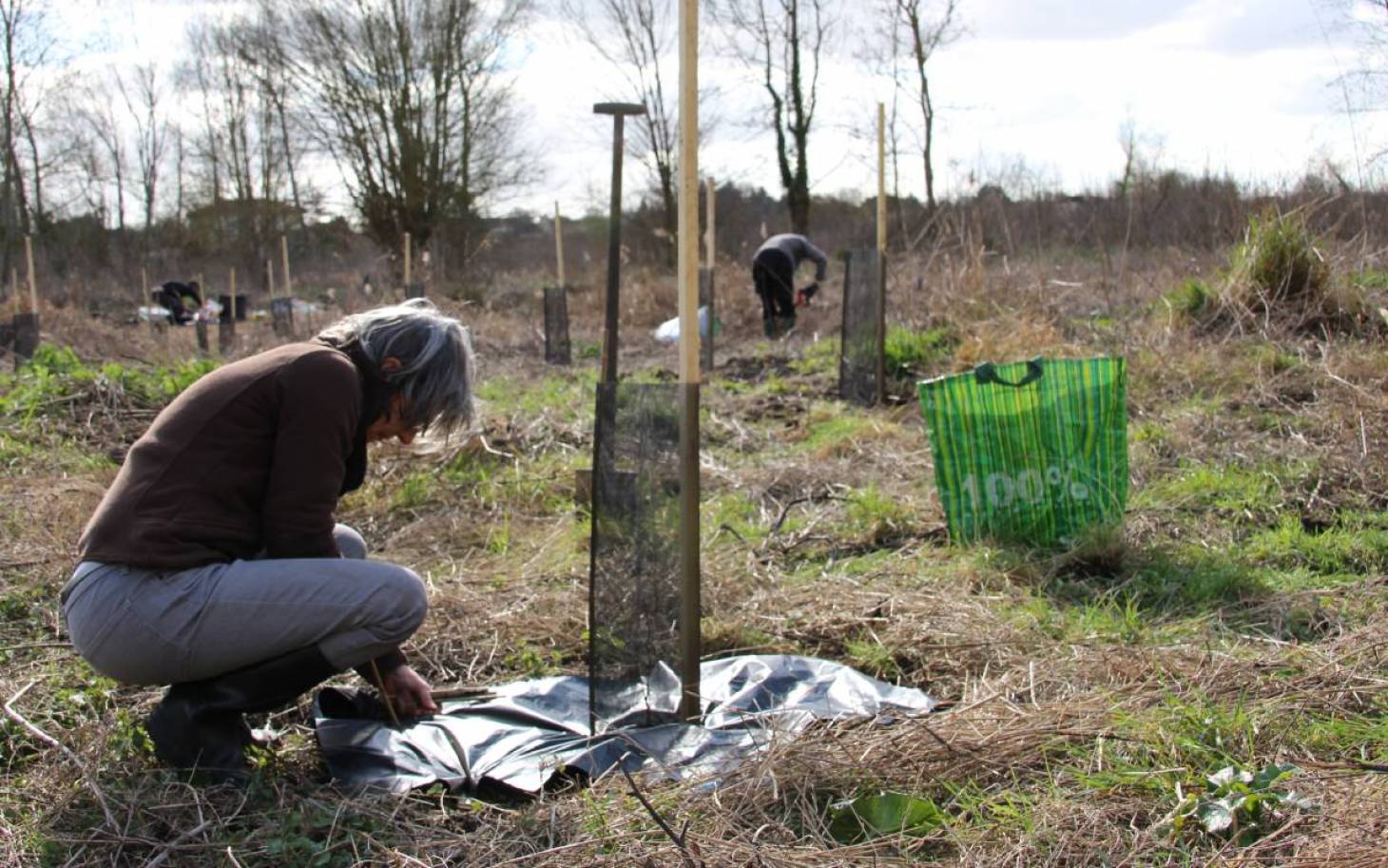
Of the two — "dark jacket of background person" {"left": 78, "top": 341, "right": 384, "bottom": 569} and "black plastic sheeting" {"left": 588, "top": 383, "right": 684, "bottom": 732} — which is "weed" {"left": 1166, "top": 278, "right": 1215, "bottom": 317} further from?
"dark jacket of background person" {"left": 78, "top": 341, "right": 384, "bottom": 569}

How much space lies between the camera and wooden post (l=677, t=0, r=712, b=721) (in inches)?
94.0

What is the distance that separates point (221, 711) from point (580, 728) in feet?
2.52

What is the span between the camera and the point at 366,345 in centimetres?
234

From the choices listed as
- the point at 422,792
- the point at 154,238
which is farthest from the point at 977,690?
the point at 154,238

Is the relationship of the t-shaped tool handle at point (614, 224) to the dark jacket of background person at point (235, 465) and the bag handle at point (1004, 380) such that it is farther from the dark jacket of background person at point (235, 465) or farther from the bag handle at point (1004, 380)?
the dark jacket of background person at point (235, 465)

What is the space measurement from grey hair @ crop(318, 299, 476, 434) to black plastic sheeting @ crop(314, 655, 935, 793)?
2.28 ft

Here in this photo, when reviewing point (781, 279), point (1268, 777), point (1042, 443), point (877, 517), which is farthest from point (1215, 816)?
point (781, 279)

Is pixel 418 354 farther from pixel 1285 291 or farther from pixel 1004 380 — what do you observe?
pixel 1285 291

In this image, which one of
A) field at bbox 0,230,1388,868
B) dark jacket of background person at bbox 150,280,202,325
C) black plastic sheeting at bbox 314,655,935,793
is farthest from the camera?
dark jacket of background person at bbox 150,280,202,325

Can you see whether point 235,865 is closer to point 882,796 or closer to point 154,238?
point 882,796

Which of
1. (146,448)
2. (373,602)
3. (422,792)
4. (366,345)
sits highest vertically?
(366,345)

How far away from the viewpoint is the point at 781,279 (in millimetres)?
11781

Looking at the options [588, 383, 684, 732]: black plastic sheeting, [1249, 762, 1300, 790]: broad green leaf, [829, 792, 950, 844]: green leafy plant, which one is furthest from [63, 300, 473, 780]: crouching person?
[1249, 762, 1300, 790]: broad green leaf

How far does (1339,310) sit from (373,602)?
6018 millimetres
